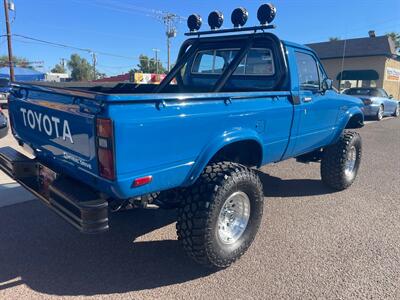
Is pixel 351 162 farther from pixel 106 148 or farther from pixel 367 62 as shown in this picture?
pixel 367 62

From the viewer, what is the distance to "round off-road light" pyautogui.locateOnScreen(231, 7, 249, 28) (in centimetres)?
435

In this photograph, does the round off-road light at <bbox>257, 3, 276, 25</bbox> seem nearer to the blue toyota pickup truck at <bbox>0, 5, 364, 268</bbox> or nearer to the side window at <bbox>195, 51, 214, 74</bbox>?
the blue toyota pickup truck at <bbox>0, 5, 364, 268</bbox>

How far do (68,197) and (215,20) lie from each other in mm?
3220

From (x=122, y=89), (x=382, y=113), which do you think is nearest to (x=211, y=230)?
(x=122, y=89)

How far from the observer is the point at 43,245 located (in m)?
3.42

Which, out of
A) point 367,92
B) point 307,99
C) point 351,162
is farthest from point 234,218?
point 367,92

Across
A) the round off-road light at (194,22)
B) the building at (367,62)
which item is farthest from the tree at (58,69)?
the round off-road light at (194,22)

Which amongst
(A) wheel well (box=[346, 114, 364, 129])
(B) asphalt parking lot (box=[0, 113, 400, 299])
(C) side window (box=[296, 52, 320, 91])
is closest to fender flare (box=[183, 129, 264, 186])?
(B) asphalt parking lot (box=[0, 113, 400, 299])

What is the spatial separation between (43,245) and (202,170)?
5.90 ft

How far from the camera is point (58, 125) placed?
107 inches

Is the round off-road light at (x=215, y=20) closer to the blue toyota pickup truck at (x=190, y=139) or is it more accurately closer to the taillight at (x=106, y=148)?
the blue toyota pickup truck at (x=190, y=139)

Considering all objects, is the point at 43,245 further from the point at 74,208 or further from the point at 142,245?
the point at 74,208

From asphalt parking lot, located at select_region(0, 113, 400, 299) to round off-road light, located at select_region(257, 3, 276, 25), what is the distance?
7.49 feet

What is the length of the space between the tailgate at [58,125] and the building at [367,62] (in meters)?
27.4
